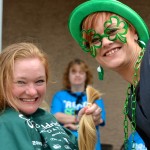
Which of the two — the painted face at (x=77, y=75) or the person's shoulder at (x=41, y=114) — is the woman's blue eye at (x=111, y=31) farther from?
the painted face at (x=77, y=75)

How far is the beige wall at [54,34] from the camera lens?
626cm

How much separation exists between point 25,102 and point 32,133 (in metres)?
0.17

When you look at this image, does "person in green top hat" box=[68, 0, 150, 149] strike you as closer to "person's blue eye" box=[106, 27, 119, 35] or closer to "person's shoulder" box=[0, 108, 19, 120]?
"person's blue eye" box=[106, 27, 119, 35]

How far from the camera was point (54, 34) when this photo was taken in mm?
6340

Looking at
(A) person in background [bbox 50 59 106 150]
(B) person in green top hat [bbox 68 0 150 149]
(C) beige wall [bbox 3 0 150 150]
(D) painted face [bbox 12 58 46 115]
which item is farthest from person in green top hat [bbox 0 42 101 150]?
(C) beige wall [bbox 3 0 150 150]

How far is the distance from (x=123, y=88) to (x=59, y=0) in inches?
57.1

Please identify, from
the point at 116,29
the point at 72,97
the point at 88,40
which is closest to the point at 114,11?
the point at 116,29

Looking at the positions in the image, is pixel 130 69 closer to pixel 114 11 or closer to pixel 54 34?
pixel 114 11

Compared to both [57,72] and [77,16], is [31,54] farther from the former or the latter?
[57,72]

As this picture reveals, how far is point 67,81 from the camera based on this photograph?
196 inches

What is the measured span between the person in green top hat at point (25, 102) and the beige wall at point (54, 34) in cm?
380

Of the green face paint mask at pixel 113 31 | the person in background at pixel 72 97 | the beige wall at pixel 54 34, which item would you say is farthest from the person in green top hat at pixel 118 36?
the beige wall at pixel 54 34

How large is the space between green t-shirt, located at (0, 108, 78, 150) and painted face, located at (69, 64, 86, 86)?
2286 mm

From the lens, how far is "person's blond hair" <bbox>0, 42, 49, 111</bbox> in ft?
7.61
